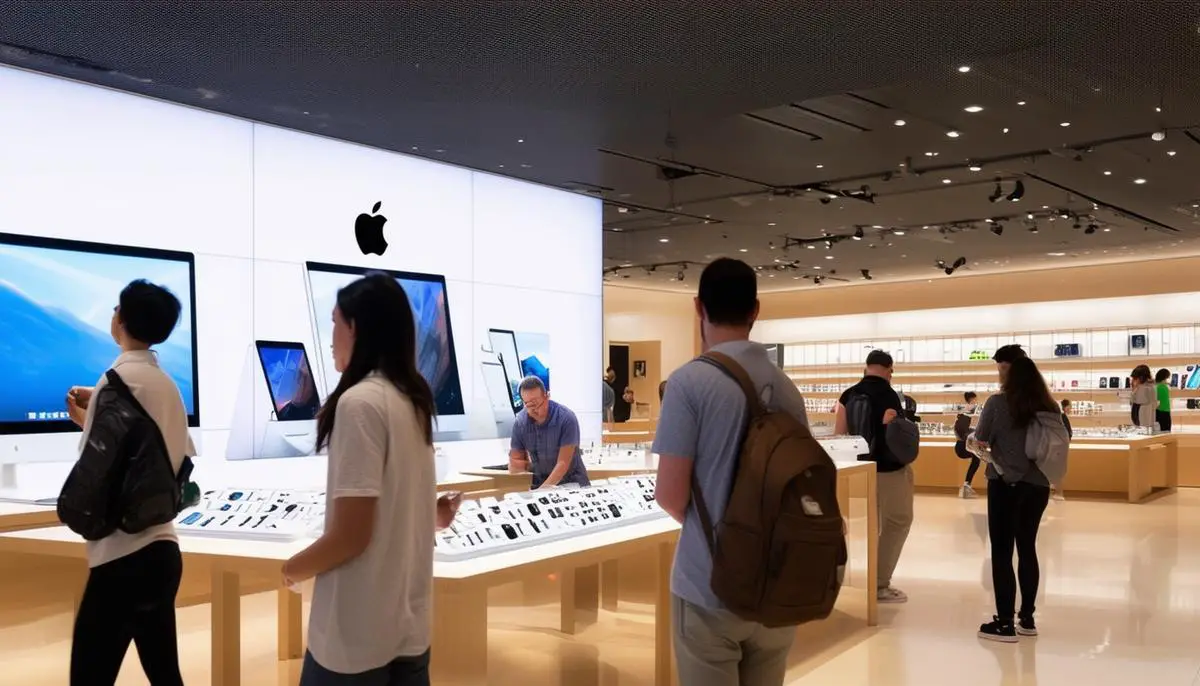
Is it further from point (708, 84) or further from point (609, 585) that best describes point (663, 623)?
point (708, 84)

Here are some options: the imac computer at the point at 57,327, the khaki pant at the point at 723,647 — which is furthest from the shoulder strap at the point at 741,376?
the imac computer at the point at 57,327

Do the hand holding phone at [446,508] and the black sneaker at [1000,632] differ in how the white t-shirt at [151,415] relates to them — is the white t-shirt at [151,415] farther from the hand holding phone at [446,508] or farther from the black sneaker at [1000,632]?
the black sneaker at [1000,632]

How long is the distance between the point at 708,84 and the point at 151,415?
13.4 feet

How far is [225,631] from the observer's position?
315 cm

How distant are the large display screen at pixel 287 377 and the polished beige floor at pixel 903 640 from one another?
44.0 inches

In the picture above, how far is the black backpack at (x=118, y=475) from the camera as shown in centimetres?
255

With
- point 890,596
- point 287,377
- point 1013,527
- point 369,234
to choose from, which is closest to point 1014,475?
point 1013,527

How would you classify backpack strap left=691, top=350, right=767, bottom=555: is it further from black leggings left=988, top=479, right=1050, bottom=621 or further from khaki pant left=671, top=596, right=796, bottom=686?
black leggings left=988, top=479, right=1050, bottom=621

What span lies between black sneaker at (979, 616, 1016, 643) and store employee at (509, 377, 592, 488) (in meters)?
2.16

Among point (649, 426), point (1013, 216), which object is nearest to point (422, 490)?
point (1013, 216)

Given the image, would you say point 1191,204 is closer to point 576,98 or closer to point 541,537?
point 576,98

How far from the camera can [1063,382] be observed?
16016 mm

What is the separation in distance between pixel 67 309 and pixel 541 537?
2969 mm

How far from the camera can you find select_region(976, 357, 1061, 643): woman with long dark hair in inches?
197
